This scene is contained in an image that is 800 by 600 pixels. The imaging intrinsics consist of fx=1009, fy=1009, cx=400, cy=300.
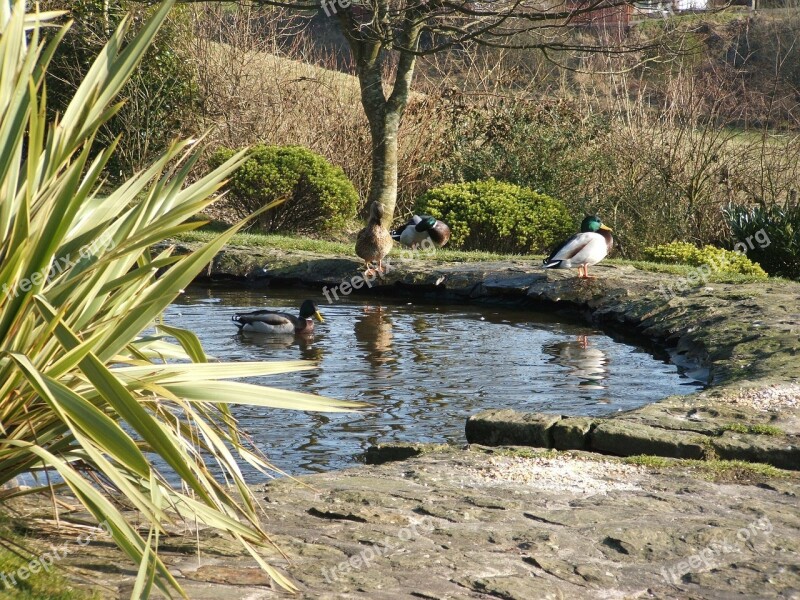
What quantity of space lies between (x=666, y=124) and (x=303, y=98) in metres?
7.42

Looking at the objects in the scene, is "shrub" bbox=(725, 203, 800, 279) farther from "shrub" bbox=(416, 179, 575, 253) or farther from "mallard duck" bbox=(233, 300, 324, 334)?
"mallard duck" bbox=(233, 300, 324, 334)

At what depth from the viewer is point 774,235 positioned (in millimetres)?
15016

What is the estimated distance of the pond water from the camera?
22.6 ft

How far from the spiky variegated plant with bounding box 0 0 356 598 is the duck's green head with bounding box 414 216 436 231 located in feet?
38.2

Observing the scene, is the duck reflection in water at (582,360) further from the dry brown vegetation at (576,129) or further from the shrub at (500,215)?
the dry brown vegetation at (576,129)

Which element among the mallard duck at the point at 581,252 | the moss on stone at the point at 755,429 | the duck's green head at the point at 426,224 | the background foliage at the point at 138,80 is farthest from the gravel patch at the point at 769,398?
the background foliage at the point at 138,80

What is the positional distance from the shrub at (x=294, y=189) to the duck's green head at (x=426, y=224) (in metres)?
2.36

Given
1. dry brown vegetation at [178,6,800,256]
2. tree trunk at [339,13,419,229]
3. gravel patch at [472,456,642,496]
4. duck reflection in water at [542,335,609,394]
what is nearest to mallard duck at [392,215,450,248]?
tree trunk at [339,13,419,229]

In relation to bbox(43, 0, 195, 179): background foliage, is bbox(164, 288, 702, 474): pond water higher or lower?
lower

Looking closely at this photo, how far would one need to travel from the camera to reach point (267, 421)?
712 centimetres

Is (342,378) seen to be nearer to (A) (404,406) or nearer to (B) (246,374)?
(A) (404,406)

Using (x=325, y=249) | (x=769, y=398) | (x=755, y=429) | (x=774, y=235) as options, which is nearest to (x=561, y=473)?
(x=755, y=429)

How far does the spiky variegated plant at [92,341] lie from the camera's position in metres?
2.94

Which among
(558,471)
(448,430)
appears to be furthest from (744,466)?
(448,430)
